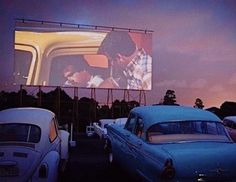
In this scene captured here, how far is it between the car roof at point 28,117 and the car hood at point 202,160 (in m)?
2.32

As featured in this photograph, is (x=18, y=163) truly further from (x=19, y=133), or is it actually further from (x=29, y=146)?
(x=19, y=133)

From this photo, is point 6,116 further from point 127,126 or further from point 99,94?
point 99,94

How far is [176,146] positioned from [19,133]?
2561 millimetres

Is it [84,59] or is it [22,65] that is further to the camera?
[84,59]

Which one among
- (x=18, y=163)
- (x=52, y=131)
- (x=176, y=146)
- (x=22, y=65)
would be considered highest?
(x=22, y=65)

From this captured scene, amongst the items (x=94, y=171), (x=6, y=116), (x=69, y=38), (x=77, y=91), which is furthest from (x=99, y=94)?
(x=6, y=116)

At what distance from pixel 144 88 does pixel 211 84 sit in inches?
140

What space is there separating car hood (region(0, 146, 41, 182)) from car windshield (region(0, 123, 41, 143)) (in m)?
0.48

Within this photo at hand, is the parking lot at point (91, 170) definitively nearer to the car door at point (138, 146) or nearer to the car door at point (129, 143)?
the car door at point (129, 143)

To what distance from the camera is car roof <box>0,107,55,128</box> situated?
22.6 feet

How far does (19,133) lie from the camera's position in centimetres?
670

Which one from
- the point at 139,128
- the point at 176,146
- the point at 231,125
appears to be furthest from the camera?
the point at 231,125

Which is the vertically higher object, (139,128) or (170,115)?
(170,115)

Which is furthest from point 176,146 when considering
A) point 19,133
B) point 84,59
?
point 84,59
